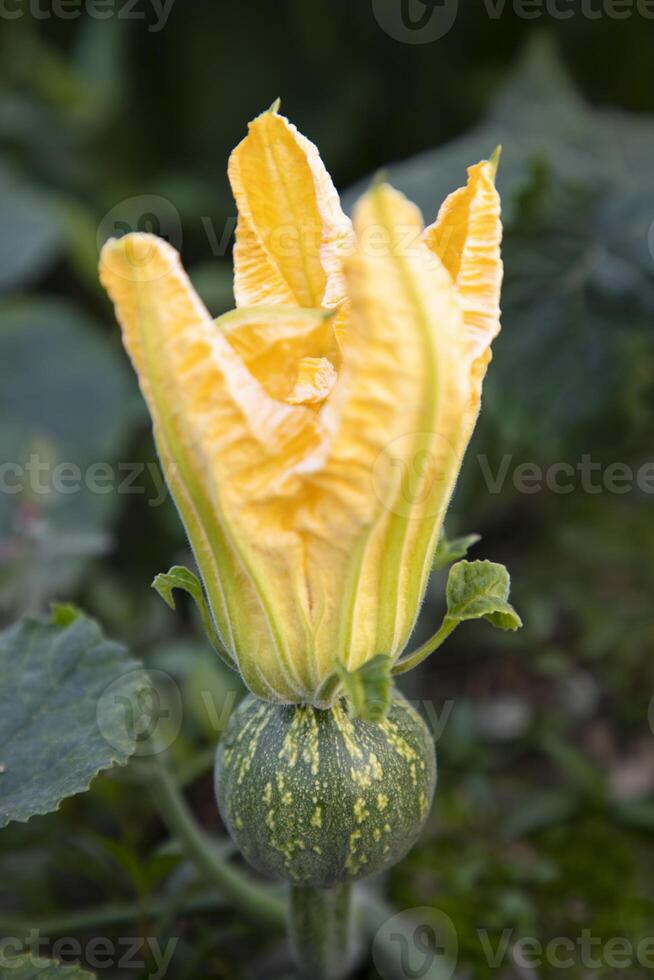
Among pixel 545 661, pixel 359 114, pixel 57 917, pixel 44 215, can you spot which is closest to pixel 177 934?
pixel 57 917

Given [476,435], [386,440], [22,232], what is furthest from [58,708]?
[22,232]

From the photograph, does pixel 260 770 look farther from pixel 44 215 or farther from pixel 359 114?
pixel 359 114

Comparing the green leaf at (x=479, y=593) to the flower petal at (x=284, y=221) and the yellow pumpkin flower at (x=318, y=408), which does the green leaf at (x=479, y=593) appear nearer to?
the yellow pumpkin flower at (x=318, y=408)

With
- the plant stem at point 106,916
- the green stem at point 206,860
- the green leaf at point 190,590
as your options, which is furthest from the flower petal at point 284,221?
the plant stem at point 106,916

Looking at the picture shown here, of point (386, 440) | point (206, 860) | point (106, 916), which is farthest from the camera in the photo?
point (106, 916)

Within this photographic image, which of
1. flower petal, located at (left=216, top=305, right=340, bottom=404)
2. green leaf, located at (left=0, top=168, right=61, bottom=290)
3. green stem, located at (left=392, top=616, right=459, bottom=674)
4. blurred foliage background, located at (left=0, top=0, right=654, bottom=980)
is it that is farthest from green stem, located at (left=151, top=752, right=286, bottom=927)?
green leaf, located at (left=0, top=168, right=61, bottom=290)

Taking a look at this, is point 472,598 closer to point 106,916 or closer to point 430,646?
point 430,646

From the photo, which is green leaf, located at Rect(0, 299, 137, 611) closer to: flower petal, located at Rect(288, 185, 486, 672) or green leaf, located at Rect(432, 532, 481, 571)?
green leaf, located at Rect(432, 532, 481, 571)

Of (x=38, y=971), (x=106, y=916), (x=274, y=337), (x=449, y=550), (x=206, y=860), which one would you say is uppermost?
(x=274, y=337)

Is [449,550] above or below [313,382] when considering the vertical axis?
below
